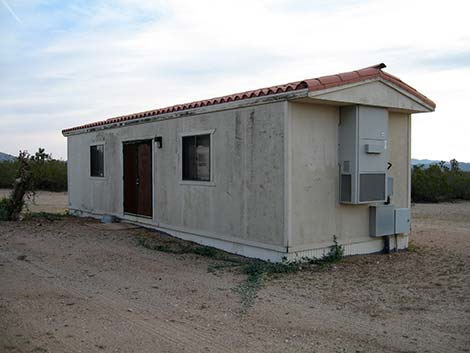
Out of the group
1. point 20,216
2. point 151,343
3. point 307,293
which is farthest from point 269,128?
point 20,216

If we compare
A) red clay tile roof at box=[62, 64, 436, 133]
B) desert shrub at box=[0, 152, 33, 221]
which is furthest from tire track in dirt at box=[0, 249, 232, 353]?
desert shrub at box=[0, 152, 33, 221]

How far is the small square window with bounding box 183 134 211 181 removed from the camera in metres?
9.95

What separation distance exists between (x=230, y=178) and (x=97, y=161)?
21.1 feet

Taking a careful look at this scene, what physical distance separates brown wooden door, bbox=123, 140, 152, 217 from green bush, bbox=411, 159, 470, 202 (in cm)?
1331

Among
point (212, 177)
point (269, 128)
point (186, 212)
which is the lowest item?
point (186, 212)

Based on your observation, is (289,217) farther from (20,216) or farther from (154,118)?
(20,216)

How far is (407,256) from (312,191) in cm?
235

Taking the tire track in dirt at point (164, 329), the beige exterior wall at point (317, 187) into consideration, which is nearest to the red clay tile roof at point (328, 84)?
the beige exterior wall at point (317, 187)

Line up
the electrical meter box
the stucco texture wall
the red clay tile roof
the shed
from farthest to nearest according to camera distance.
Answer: the electrical meter box < the stucco texture wall < the shed < the red clay tile roof

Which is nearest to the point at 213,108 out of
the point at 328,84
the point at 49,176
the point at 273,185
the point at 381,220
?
the point at 273,185

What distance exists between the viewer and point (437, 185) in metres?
21.3

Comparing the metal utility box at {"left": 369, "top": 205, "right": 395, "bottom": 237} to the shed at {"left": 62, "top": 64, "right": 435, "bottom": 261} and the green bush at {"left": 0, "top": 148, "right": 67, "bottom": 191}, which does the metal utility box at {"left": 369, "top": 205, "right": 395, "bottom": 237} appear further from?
the green bush at {"left": 0, "top": 148, "right": 67, "bottom": 191}

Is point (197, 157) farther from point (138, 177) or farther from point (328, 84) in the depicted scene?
point (328, 84)

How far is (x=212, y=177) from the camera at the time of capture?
9688 millimetres
